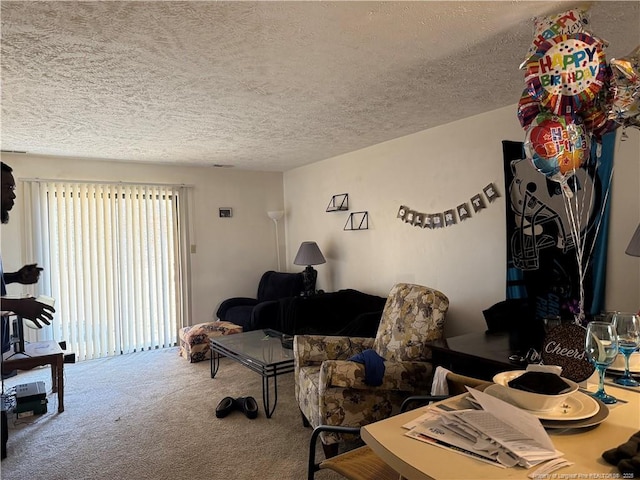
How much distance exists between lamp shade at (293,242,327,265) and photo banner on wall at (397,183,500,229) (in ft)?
3.99

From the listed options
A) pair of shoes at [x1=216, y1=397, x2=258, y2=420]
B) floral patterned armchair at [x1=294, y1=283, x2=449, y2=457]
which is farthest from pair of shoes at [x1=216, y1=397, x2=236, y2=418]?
floral patterned armchair at [x1=294, y1=283, x2=449, y2=457]

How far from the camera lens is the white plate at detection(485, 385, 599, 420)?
1.06m

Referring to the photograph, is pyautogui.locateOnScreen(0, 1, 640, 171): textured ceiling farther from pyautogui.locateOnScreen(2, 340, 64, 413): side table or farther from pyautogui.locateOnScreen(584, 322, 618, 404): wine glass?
pyautogui.locateOnScreen(2, 340, 64, 413): side table

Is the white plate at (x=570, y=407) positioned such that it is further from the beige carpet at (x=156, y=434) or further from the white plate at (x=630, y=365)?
the beige carpet at (x=156, y=434)

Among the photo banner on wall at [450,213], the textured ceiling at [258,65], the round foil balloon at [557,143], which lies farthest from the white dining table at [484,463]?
the photo banner on wall at [450,213]

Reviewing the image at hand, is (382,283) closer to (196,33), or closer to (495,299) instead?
(495,299)

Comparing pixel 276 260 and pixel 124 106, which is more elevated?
pixel 124 106

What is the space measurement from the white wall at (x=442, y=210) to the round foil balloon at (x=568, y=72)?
46.0 inches

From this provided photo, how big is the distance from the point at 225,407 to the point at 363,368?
1286 mm

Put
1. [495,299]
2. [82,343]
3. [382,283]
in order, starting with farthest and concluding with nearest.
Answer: [82,343], [382,283], [495,299]

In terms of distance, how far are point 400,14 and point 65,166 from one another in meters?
4.28

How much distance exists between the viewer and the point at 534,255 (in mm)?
2994

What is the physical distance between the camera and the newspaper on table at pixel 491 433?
91 centimetres

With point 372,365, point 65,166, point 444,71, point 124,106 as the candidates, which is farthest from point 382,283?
point 65,166
